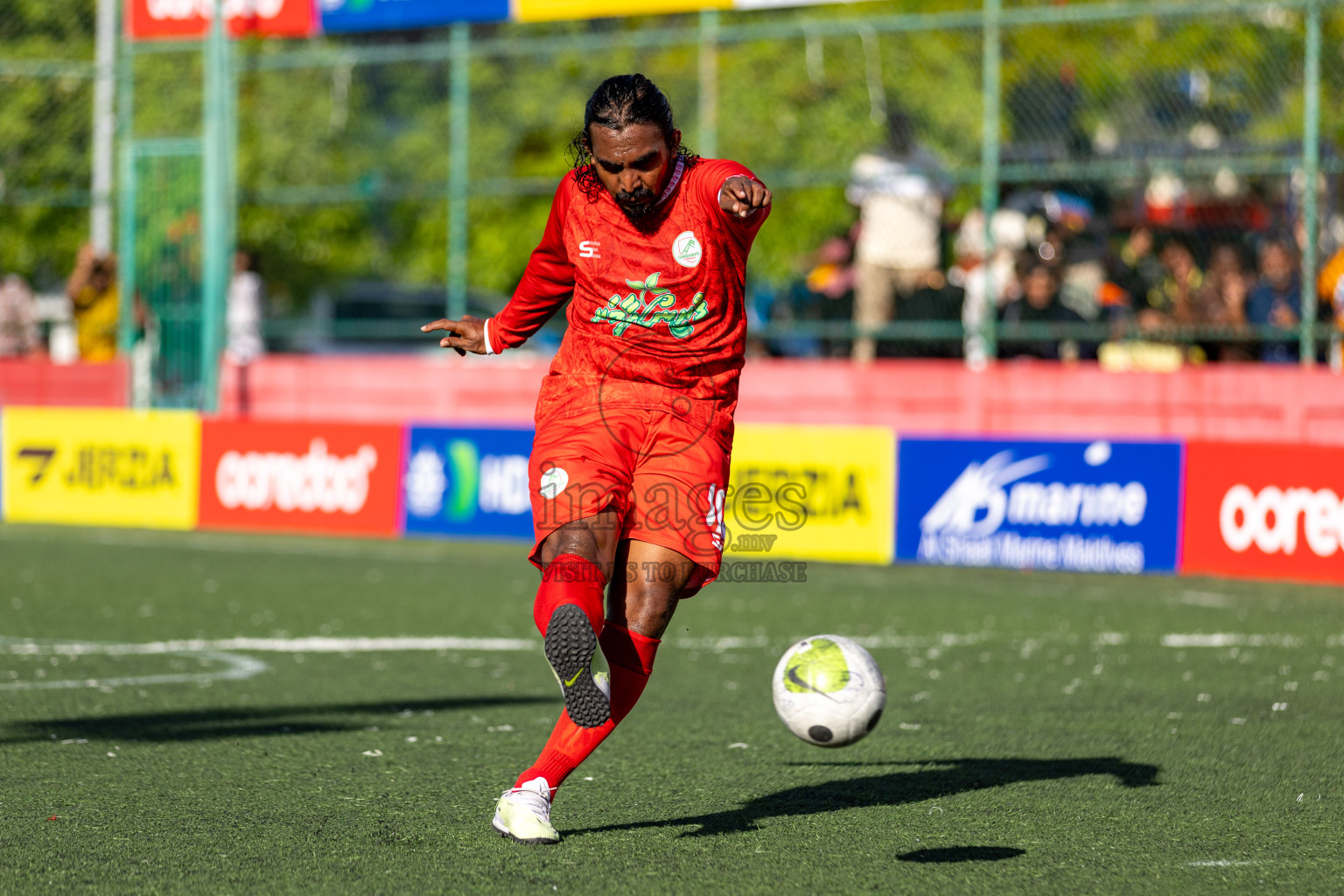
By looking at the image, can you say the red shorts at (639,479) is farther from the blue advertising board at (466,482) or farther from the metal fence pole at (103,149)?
the metal fence pole at (103,149)

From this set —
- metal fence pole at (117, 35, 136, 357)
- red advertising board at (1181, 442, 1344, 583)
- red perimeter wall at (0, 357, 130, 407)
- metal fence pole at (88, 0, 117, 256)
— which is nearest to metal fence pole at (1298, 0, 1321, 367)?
red advertising board at (1181, 442, 1344, 583)

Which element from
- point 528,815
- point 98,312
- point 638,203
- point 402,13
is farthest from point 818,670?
point 98,312

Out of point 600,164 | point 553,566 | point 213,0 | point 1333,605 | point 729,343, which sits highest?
point 213,0

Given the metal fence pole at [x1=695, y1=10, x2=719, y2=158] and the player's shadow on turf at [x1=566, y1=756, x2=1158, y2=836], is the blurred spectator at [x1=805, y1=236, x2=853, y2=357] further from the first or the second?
→ the player's shadow on turf at [x1=566, y1=756, x2=1158, y2=836]

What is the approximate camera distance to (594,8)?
17172 mm

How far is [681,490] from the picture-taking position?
16.8 ft

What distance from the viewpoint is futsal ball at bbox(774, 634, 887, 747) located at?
5023mm

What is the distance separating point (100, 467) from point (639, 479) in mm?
11921

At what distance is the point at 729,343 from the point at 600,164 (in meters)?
0.61

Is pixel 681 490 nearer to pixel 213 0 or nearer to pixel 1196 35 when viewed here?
pixel 1196 35

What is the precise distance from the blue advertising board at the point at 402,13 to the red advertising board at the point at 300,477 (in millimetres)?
4595

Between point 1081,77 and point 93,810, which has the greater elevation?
point 1081,77

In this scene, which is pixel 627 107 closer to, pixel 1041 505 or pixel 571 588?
pixel 571 588

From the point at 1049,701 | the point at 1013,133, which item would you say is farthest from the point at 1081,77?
the point at 1049,701
